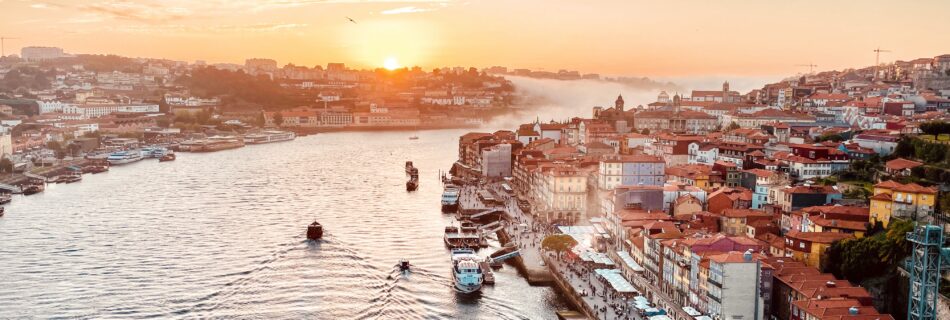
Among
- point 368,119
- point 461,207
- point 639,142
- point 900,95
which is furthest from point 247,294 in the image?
point 368,119

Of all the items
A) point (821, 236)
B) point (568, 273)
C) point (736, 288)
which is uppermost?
point (821, 236)

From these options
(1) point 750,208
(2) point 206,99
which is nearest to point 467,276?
(1) point 750,208

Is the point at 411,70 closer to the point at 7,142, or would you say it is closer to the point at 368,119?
the point at 368,119

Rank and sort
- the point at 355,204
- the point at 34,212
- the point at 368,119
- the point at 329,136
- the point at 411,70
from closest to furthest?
the point at 34,212 < the point at 355,204 < the point at 329,136 < the point at 368,119 < the point at 411,70

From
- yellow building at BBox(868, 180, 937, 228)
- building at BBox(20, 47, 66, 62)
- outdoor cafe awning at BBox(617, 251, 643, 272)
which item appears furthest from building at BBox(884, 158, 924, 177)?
building at BBox(20, 47, 66, 62)

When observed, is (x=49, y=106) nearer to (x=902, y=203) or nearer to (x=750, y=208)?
(x=750, y=208)

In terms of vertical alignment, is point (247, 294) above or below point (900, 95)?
below

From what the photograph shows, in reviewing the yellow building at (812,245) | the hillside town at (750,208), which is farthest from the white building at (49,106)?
the yellow building at (812,245)
